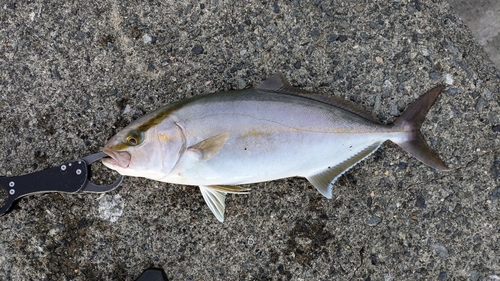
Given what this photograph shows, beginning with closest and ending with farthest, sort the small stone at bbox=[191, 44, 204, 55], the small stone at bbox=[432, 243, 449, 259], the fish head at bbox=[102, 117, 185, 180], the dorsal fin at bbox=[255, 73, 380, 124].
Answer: the fish head at bbox=[102, 117, 185, 180] < the dorsal fin at bbox=[255, 73, 380, 124] < the small stone at bbox=[432, 243, 449, 259] < the small stone at bbox=[191, 44, 204, 55]

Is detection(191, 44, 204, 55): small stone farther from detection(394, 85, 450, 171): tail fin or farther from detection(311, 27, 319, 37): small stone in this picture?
detection(394, 85, 450, 171): tail fin

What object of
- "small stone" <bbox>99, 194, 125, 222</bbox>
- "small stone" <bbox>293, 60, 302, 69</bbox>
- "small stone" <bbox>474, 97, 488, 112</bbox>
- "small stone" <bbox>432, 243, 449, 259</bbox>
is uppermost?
"small stone" <bbox>293, 60, 302, 69</bbox>

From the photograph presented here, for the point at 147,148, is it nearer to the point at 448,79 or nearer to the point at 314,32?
the point at 314,32

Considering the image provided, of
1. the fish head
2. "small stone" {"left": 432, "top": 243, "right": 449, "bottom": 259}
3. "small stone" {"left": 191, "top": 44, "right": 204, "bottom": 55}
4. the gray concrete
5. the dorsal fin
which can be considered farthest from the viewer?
the gray concrete

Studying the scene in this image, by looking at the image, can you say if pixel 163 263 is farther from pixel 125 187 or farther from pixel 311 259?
pixel 311 259

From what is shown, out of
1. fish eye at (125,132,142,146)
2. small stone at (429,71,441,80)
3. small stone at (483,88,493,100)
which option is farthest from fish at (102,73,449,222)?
small stone at (483,88,493,100)

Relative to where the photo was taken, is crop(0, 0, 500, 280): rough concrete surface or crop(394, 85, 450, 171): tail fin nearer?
crop(394, 85, 450, 171): tail fin

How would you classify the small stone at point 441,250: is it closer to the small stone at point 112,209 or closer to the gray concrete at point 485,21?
the gray concrete at point 485,21
